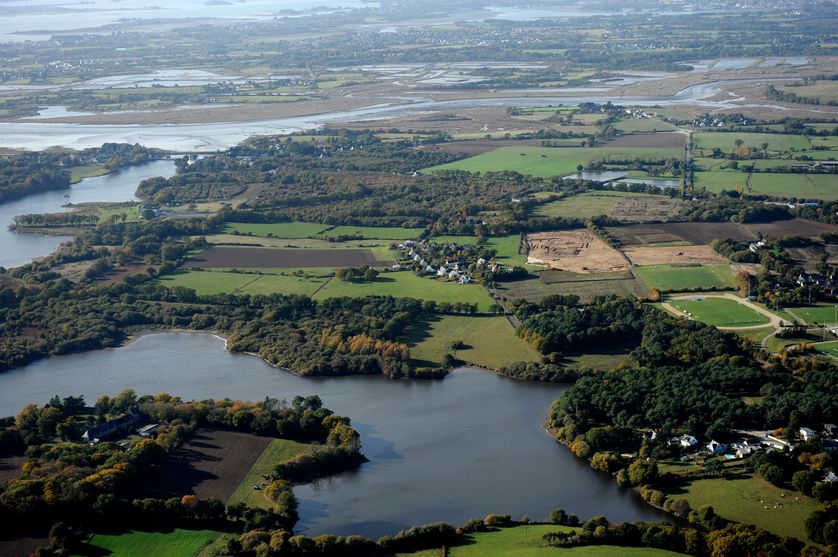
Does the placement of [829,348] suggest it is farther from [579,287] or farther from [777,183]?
[777,183]

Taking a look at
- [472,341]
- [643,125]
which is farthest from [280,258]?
[643,125]

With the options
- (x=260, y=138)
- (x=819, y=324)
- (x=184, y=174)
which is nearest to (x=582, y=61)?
(x=260, y=138)

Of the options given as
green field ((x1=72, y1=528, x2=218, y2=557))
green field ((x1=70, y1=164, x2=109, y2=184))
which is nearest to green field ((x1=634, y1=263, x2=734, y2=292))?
→ green field ((x1=72, y1=528, x2=218, y2=557))

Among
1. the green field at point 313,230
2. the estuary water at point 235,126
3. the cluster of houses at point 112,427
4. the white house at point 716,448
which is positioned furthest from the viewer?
the estuary water at point 235,126

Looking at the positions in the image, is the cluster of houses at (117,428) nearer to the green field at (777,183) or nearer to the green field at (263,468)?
the green field at (263,468)

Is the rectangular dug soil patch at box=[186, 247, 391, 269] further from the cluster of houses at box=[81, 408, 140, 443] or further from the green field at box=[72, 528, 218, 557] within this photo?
the green field at box=[72, 528, 218, 557]

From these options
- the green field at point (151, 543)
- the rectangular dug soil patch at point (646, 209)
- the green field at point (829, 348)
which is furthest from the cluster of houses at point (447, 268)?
the green field at point (151, 543)
